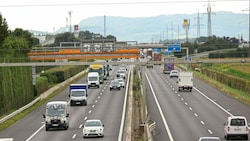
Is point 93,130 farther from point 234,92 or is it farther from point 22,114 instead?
point 234,92

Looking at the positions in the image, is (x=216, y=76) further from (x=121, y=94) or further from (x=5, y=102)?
(x=5, y=102)

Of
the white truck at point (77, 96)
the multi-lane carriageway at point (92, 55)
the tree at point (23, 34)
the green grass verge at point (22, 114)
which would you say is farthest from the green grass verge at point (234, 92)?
the tree at point (23, 34)

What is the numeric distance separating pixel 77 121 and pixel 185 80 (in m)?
37.3

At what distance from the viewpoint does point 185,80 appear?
8931 cm

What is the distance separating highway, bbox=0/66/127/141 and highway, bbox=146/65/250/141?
3.47 metres

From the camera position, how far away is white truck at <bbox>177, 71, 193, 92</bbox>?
88.3 metres

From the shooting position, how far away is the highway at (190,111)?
46.1 m

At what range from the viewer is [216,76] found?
11400 cm

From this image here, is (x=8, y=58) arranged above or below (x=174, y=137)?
above

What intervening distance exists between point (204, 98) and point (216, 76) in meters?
34.8

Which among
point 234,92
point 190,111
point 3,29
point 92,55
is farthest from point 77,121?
point 234,92

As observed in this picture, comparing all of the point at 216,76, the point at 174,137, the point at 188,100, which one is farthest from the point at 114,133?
the point at 216,76

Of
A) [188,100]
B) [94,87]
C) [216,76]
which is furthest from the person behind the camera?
[216,76]

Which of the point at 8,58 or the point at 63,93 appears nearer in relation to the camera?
the point at 8,58
